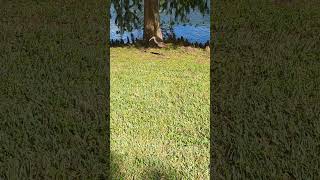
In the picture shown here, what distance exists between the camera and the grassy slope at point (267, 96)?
15.1ft

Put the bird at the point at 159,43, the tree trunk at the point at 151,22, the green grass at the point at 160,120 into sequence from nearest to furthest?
the green grass at the point at 160,120 < the bird at the point at 159,43 < the tree trunk at the point at 151,22

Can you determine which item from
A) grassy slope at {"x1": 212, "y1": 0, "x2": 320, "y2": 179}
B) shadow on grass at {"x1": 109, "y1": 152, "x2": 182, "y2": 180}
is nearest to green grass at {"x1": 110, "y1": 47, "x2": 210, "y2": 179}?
shadow on grass at {"x1": 109, "y1": 152, "x2": 182, "y2": 180}

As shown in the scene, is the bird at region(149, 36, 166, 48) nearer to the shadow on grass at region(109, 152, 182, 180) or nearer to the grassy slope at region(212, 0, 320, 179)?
the grassy slope at region(212, 0, 320, 179)

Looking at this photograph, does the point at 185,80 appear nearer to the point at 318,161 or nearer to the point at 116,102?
the point at 116,102

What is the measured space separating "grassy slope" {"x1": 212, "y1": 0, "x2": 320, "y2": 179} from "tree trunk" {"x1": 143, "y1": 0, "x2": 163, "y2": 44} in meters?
1.78

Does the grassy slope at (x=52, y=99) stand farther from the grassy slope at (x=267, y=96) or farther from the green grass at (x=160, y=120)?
the grassy slope at (x=267, y=96)

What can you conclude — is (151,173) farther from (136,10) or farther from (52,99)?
(136,10)

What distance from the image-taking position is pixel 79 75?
294 inches

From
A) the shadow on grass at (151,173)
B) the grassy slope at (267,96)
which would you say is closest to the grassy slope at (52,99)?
the shadow on grass at (151,173)

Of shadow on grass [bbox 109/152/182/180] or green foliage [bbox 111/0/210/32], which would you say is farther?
green foliage [bbox 111/0/210/32]

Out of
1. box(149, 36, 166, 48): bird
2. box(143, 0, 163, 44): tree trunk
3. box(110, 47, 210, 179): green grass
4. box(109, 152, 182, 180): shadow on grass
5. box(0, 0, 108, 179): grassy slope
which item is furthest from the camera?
box(143, 0, 163, 44): tree trunk

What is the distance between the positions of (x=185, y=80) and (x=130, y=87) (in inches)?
38.1

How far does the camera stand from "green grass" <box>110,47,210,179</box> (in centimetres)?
455

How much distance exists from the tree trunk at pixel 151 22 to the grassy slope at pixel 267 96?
5.83 feet
